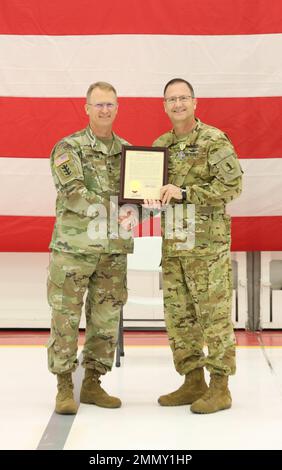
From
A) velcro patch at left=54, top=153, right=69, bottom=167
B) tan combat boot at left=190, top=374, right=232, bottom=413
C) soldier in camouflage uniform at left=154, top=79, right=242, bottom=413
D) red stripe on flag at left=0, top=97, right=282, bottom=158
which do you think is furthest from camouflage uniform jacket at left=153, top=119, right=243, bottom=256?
red stripe on flag at left=0, top=97, right=282, bottom=158

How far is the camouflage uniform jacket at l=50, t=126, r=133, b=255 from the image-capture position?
10.7 feet

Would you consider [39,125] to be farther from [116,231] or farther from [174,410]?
[174,410]

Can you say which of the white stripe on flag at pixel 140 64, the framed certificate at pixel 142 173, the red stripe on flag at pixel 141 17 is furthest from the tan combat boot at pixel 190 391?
the red stripe on flag at pixel 141 17

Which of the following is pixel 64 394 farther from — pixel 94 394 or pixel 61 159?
pixel 61 159

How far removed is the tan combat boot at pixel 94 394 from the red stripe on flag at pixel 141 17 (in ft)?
8.09

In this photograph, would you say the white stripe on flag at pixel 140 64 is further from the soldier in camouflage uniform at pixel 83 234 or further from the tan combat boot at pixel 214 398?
the tan combat boot at pixel 214 398

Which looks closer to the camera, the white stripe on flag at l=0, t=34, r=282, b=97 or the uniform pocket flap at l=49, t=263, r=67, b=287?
the uniform pocket flap at l=49, t=263, r=67, b=287

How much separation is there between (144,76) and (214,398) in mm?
2392

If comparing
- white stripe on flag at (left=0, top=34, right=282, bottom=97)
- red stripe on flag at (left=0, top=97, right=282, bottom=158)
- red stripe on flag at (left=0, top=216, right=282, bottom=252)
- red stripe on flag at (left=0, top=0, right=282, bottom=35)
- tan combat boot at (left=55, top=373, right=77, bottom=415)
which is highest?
red stripe on flag at (left=0, top=0, right=282, bottom=35)

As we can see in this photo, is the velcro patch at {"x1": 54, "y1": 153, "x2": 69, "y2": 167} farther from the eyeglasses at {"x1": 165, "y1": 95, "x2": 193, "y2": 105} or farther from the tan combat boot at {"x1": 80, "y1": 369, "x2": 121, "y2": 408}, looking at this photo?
the tan combat boot at {"x1": 80, "y1": 369, "x2": 121, "y2": 408}

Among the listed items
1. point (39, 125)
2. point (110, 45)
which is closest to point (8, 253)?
point (39, 125)

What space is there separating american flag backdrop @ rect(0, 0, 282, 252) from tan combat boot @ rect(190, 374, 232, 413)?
1.77m

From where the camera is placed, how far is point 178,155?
335cm
